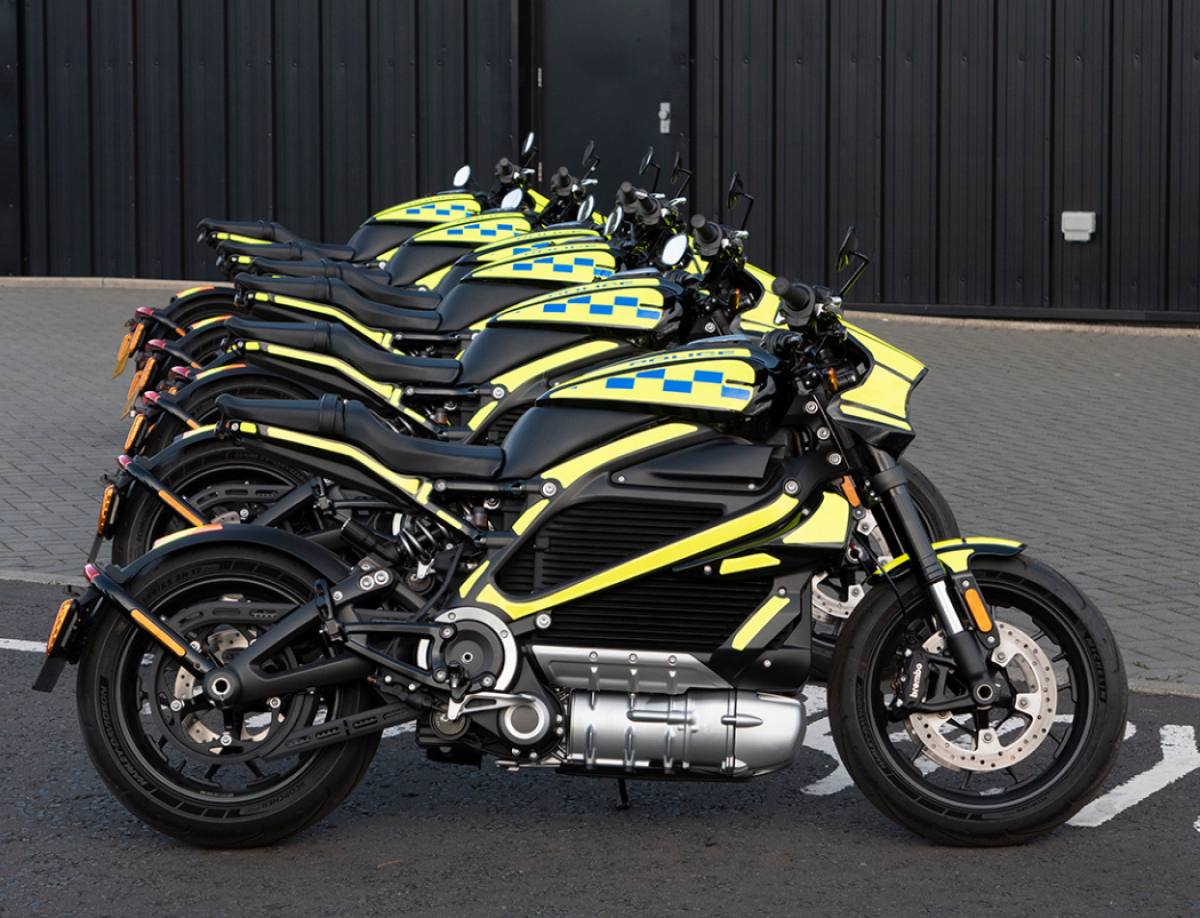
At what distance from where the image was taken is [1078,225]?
1452 cm

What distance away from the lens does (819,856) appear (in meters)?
4.07

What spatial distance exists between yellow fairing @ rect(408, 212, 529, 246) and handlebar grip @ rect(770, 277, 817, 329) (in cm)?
426

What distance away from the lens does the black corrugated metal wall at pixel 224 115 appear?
16.6m

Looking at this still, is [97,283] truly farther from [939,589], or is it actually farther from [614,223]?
[939,589]

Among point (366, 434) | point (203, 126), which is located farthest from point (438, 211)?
point (203, 126)

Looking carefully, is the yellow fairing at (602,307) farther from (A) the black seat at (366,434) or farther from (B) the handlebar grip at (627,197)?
(A) the black seat at (366,434)

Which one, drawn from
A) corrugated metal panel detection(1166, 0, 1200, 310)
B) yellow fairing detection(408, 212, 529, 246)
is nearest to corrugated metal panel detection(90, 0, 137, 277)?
yellow fairing detection(408, 212, 529, 246)

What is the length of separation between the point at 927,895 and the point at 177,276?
14.7 metres

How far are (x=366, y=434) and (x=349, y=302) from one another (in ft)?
9.60

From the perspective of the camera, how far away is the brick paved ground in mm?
6867

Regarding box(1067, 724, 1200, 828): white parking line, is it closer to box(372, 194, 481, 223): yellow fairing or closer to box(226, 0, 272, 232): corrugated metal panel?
box(372, 194, 481, 223): yellow fairing

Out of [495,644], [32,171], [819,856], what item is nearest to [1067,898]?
[819,856]

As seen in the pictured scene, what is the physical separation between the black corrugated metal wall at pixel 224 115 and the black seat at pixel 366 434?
12597 millimetres

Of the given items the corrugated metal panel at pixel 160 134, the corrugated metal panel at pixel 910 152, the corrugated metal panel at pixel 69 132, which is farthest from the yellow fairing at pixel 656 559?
the corrugated metal panel at pixel 69 132
